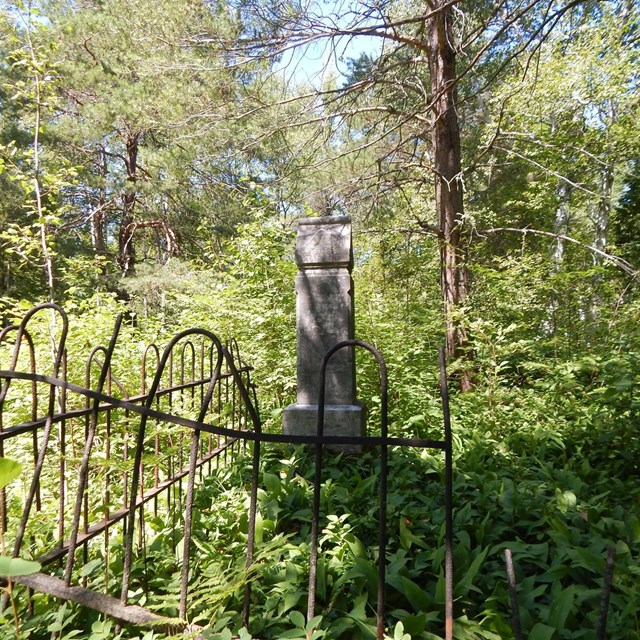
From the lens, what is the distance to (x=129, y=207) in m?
12.2

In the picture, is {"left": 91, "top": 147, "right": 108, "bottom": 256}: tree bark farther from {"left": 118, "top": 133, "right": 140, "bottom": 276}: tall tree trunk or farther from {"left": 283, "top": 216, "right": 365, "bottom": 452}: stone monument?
{"left": 283, "top": 216, "right": 365, "bottom": 452}: stone monument

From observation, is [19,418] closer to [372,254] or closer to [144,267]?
[372,254]

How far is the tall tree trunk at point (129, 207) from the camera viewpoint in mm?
11670

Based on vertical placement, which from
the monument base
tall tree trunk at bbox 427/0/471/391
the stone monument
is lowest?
the monument base

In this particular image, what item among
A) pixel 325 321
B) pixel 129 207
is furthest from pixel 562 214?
pixel 129 207

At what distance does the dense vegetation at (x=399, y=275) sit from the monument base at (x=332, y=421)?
0.80 ft

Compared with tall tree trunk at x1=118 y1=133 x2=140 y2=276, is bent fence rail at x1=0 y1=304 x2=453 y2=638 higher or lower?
lower

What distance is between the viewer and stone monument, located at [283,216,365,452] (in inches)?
138

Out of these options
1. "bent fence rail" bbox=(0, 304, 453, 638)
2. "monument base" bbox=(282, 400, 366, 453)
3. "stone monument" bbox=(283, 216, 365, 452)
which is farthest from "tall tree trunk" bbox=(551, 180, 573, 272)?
"bent fence rail" bbox=(0, 304, 453, 638)

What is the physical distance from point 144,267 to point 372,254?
23.5ft

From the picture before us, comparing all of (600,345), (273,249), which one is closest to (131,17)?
(273,249)

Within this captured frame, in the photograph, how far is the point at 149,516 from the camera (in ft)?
8.39

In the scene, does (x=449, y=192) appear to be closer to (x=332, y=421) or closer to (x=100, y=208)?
(x=332, y=421)

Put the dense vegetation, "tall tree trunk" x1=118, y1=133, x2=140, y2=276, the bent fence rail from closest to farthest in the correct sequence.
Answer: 1. the bent fence rail
2. the dense vegetation
3. "tall tree trunk" x1=118, y1=133, x2=140, y2=276
